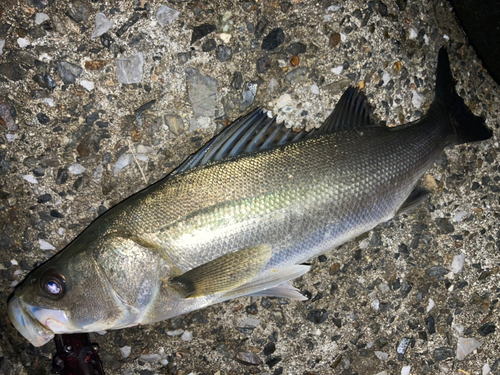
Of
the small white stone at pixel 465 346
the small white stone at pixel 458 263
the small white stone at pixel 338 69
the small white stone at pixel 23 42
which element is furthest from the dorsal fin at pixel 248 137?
the small white stone at pixel 465 346

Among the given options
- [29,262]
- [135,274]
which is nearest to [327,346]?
[135,274]

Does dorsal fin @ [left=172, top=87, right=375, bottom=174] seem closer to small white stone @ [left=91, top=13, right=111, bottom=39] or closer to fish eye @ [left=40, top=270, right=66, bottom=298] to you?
fish eye @ [left=40, top=270, right=66, bottom=298]

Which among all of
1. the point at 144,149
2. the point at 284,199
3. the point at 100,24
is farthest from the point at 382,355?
the point at 100,24

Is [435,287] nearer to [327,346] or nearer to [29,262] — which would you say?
[327,346]

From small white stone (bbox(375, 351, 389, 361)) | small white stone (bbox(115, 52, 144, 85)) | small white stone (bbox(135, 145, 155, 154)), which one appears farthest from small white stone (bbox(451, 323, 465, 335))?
small white stone (bbox(115, 52, 144, 85))

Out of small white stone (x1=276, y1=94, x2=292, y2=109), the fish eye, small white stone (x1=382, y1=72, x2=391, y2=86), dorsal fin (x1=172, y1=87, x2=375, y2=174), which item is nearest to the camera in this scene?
the fish eye

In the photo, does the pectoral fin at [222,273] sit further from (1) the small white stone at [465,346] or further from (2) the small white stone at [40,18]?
(1) the small white stone at [465,346]
